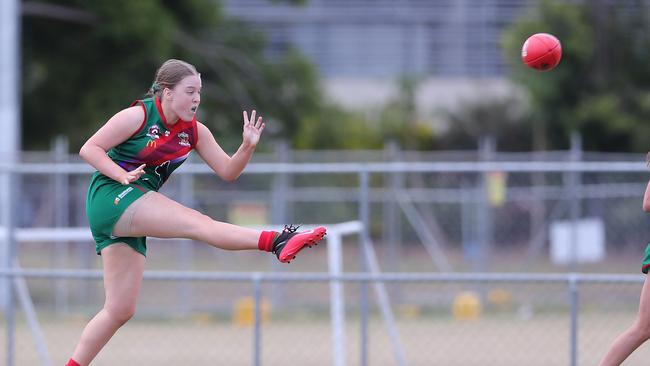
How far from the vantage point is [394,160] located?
15484 millimetres

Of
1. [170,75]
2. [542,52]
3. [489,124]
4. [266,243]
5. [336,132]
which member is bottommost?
[266,243]

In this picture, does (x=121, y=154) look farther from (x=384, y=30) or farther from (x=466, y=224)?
(x=384, y=30)

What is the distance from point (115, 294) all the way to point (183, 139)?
37.9 inches

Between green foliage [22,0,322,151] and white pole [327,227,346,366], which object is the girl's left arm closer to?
white pole [327,227,346,366]

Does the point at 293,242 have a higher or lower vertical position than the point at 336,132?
lower

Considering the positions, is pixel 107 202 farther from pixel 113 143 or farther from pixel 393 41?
pixel 393 41

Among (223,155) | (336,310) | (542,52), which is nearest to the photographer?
(223,155)

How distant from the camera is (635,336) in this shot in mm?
6566

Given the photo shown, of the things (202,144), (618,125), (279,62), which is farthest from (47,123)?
(202,144)

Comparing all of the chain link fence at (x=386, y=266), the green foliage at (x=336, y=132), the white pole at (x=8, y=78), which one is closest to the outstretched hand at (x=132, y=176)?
the chain link fence at (x=386, y=266)

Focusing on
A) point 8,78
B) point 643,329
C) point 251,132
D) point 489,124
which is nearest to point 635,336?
point 643,329

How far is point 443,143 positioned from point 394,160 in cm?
1481

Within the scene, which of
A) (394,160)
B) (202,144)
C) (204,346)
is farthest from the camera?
(394,160)

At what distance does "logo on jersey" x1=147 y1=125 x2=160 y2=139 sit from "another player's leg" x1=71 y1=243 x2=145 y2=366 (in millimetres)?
641
